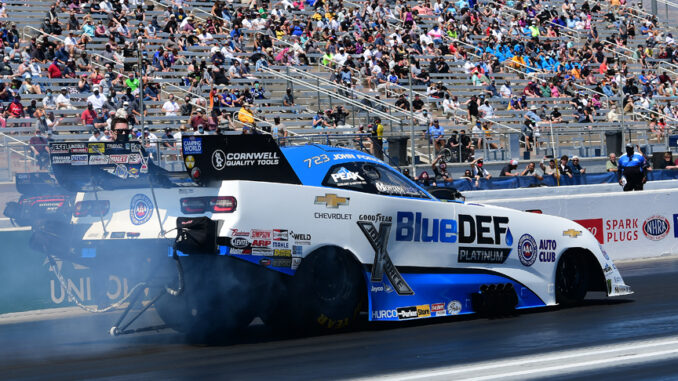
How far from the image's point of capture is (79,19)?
92.8ft

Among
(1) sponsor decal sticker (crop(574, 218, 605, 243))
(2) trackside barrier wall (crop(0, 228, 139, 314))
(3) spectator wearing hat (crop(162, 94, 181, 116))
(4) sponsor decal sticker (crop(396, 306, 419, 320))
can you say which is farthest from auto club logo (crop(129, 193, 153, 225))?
(3) spectator wearing hat (crop(162, 94, 181, 116))

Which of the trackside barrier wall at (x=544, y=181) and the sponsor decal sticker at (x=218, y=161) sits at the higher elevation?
the trackside barrier wall at (x=544, y=181)

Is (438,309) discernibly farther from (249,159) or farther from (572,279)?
(249,159)

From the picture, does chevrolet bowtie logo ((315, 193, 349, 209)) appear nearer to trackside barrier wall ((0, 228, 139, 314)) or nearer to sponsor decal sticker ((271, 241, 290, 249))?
sponsor decal sticker ((271, 241, 290, 249))

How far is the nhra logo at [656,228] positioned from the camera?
1814cm

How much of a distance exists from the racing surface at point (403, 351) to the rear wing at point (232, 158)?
1.49 m

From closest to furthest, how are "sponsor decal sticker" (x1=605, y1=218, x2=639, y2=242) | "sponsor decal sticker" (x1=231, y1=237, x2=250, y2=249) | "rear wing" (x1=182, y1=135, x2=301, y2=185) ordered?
"sponsor decal sticker" (x1=231, y1=237, x2=250, y2=249)
"rear wing" (x1=182, y1=135, x2=301, y2=185)
"sponsor decal sticker" (x1=605, y1=218, x2=639, y2=242)

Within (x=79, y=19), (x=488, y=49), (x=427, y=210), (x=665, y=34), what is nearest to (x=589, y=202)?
(x=427, y=210)

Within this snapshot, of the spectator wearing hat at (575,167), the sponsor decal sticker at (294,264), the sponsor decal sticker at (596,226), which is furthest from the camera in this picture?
the spectator wearing hat at (575,167)

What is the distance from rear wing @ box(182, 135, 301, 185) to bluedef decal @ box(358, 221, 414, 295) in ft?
3.26

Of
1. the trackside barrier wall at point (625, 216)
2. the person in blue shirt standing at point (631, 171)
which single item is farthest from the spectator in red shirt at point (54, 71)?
the person in blue shirt standing at point (631, 171)

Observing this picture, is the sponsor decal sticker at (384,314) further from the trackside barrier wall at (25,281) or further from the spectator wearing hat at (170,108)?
the spectator wearing hat at (170,108)

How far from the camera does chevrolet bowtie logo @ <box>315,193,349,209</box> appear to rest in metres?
9.44

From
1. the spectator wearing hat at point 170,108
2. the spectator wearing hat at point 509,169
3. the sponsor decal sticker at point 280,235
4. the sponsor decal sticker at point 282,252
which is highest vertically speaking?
the spectator wearing hat at point 170,108
